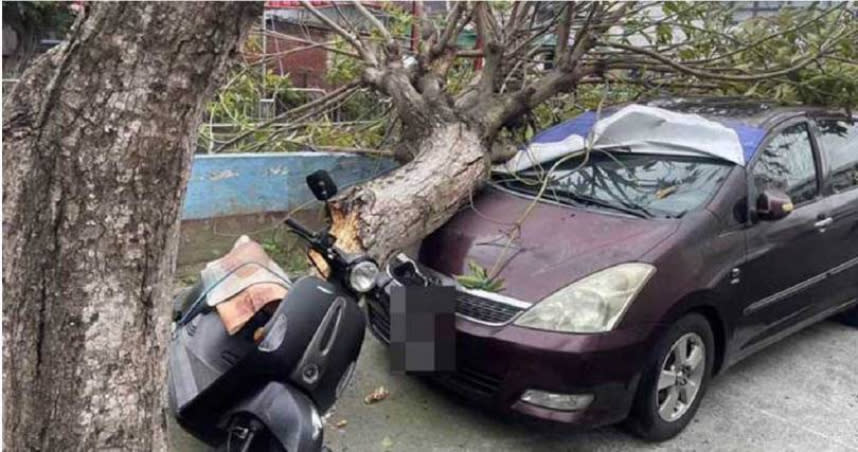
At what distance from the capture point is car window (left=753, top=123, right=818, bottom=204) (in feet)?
12.1

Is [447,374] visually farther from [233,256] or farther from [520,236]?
[233,256]

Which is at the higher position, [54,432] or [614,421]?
[54,432]

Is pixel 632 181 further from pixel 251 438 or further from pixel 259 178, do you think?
pixel 259 178

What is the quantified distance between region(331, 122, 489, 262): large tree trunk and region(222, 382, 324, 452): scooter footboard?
3.34ft

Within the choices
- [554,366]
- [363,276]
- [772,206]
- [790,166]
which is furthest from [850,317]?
[363,276]

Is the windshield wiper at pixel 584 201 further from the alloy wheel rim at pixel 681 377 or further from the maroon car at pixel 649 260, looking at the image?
the alloy wheel rim at pixel 681 377

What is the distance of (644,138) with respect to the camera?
3979mm

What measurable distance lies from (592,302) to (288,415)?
1329 mm

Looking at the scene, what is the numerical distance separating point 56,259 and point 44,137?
279 millimetres

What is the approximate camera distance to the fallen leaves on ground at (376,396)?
3.54 meters

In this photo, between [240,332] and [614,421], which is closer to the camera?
[240,332]

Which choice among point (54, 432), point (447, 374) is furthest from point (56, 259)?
point (447, 374)

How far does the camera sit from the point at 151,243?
5.65 feet

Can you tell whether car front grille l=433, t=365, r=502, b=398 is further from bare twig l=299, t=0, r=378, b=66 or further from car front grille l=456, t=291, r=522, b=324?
bare twig l=299, t=0, r=378, b=66
